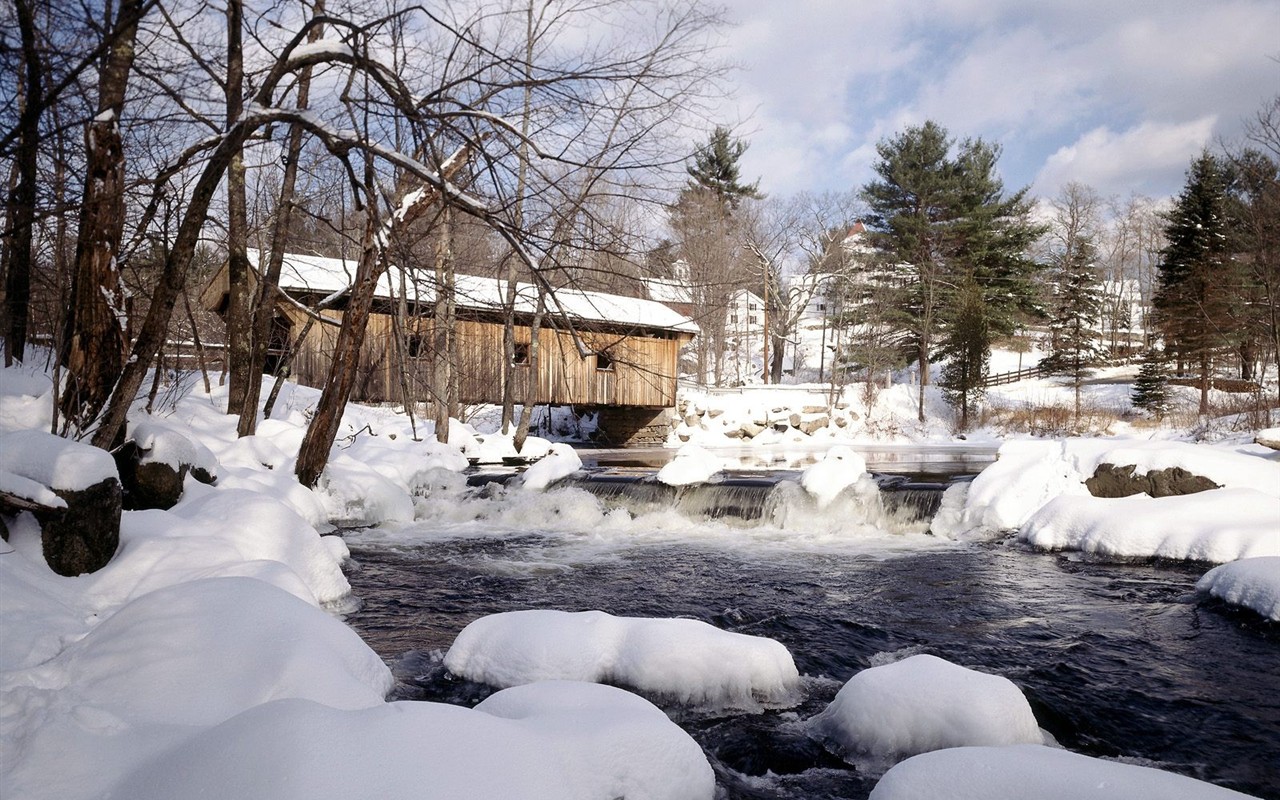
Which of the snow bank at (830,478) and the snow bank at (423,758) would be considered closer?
the snow bank at (423,758)

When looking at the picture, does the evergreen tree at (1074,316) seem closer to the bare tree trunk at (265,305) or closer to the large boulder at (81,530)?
the bare tree trunk at (265,305)

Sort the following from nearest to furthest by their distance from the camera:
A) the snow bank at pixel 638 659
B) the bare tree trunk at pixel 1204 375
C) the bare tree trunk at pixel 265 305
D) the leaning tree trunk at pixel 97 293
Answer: the snow bank at pixel 638 659
the leaning tree trunk at pixel 97 293
the bare tree trunk at pixel 265 305
the bare tree trunk at pixel 1204 375

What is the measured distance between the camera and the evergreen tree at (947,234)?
1312 inches

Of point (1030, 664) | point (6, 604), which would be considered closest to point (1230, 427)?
point (1030, 664)

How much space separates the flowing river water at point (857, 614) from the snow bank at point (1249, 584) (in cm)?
12

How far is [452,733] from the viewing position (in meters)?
2.37

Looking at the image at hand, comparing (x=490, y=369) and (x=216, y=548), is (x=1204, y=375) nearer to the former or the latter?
(x=490, y=369)

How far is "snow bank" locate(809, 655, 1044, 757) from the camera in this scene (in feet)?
10.8

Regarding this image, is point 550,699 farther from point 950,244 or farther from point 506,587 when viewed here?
point 950,244

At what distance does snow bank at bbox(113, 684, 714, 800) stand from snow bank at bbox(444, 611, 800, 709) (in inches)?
42.7

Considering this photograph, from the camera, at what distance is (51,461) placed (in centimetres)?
417

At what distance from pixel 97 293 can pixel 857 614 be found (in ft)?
20.2

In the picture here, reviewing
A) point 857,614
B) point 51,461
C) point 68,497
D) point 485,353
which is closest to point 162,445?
point 51,461

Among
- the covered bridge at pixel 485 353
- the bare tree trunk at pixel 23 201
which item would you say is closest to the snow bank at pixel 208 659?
A: the bare tree trunk at pixel 23 201
